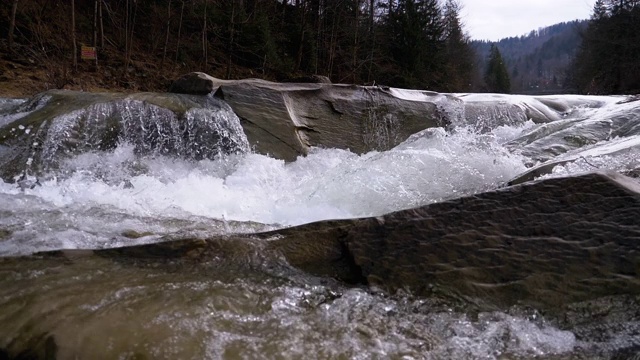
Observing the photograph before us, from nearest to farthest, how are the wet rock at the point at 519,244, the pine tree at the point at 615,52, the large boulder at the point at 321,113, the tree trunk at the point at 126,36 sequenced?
1. the wet rock at the point at 519,244
2. the large boulder at the point at 321,113
3. the tree trunk at the point at 126,36
4. the pine tree at the point at 615,52

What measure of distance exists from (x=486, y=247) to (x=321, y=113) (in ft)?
15.0

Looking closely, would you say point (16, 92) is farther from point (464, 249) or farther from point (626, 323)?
point (626, 323)

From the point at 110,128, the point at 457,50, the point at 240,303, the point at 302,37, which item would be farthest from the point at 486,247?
the point at 457,50

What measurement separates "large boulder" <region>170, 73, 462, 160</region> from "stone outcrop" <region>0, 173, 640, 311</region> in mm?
3600

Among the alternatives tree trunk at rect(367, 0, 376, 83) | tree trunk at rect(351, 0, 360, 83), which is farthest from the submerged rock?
tree trunk at rect(367, 0, 376, 83)

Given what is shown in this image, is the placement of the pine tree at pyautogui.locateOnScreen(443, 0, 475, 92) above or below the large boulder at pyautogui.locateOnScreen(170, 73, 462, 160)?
above

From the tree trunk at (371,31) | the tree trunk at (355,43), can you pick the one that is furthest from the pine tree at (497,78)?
the tree trunk at (355,43)

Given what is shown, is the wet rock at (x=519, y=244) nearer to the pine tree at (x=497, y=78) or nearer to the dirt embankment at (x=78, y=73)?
the dirt embankment at (x=78, y=73)

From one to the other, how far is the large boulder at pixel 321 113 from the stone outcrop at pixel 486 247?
142 inches

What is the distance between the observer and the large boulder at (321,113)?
6.13 meters

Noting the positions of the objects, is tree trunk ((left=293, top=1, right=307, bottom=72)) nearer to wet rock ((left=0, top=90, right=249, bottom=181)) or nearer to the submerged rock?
wet rock ((left=0, top=90, right=249, bottom=181))

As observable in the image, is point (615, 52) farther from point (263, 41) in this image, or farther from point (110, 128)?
point (110, 128)

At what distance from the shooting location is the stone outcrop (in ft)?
6.91

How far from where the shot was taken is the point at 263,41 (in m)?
16.1
